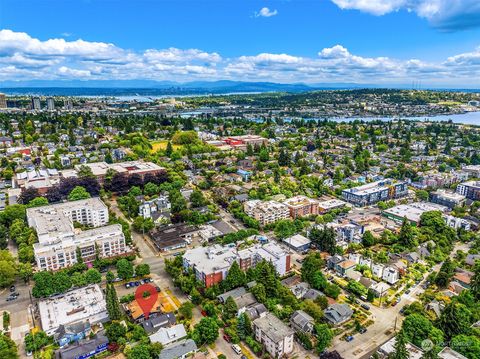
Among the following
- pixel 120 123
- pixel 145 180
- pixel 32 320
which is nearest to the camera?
pixel 32 320

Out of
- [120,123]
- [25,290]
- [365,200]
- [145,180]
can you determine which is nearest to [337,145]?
[365,200]

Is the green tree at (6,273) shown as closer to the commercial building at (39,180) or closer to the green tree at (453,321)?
the commercial building at (39,180)

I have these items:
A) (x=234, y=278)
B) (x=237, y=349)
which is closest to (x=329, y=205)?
(x=234, y=278)

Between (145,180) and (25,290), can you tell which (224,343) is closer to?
(25,290)

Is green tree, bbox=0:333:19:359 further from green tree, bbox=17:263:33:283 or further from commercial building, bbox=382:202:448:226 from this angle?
commercial building, bbox=382:202:448:226

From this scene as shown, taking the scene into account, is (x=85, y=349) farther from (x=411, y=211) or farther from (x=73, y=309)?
(x=411, y=211)

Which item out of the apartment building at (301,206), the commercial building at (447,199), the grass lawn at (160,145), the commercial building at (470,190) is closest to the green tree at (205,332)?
the apartment building at (301,206)
